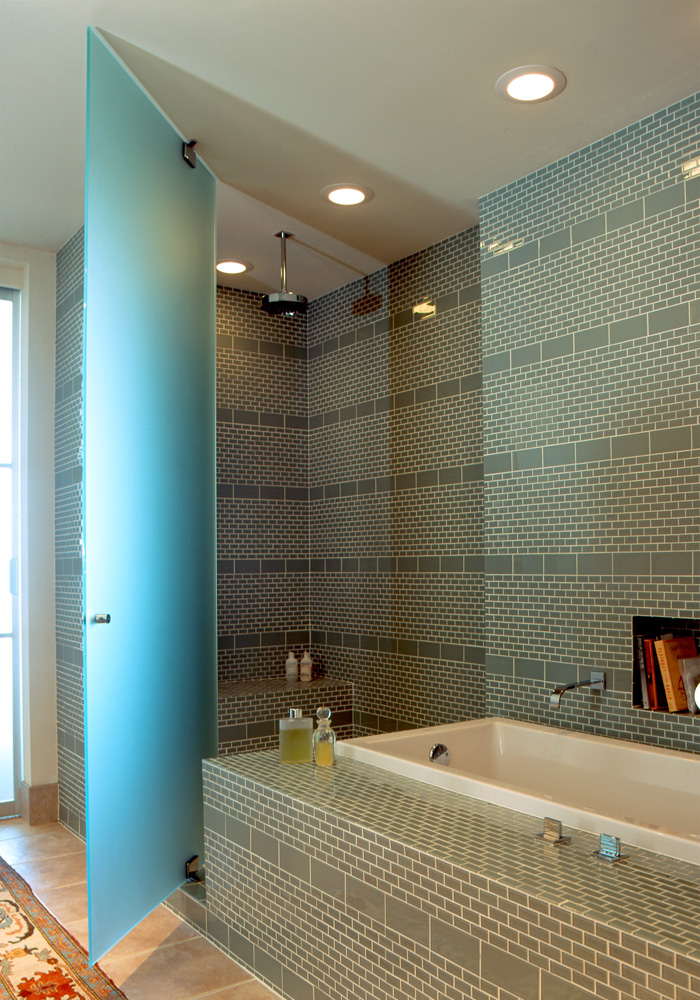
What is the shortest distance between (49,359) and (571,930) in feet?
11.5

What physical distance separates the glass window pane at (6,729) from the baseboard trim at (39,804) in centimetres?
11

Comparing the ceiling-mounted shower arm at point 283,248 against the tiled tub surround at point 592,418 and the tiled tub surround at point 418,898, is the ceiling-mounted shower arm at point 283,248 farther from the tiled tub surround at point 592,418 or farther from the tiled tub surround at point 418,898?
the tiled tub surround at point 418,898

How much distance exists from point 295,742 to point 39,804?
1964 mm

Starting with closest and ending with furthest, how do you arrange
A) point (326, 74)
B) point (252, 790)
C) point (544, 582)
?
point (252, 790), point (326, 74), point (544, 582)

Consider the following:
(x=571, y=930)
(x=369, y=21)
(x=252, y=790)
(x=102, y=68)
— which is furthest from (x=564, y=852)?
(x=102, y=68)

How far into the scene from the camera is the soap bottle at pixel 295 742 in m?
2.53

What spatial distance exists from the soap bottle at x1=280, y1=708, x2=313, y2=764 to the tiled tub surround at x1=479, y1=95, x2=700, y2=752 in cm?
100

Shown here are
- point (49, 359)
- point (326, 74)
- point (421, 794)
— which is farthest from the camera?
point (49, 359)

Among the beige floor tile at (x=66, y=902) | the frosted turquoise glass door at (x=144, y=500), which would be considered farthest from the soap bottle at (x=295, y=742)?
the beige floor tile at (x=66, y=902)

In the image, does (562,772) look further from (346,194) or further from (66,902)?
(346,194)

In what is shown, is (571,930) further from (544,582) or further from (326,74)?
(326,74)

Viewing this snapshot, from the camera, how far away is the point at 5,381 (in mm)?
4094

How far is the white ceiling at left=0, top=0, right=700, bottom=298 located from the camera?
7.50 ft

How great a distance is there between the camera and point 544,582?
311 cm
